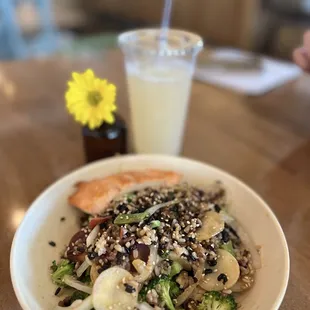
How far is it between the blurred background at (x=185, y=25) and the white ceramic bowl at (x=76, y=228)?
7.10 feet

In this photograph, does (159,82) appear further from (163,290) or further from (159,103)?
(163,290)

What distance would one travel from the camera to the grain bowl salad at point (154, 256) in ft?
2.43

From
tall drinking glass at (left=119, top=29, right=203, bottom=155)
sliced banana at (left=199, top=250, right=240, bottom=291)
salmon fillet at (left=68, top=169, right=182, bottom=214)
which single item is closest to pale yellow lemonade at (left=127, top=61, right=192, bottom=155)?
tall drinking glass at (left=119, top=29, right=203, bottom=155)

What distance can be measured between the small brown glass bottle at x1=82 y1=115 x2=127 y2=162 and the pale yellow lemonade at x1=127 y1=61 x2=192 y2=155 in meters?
0.08

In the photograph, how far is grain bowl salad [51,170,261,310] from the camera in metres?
0.74

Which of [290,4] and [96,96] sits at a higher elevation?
[96,96]

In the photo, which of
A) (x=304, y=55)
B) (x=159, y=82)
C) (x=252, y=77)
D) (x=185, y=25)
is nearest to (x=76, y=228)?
(x=159, y=82)

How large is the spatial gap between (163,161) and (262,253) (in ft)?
1.22

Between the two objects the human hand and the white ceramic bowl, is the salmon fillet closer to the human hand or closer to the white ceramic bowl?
the white ceramic bowl

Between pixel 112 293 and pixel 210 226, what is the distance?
254 mm

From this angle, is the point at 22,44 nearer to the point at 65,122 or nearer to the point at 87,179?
the point at 65,122

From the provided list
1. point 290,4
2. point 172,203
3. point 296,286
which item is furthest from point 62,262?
point 290,4

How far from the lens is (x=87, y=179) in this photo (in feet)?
3.48

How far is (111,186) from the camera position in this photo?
0.96 m
